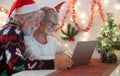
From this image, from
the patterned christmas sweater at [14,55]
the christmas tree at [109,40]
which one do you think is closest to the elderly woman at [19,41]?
the patterned christmas sweater at [14,55]

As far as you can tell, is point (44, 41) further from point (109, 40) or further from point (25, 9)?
point (109, 40)

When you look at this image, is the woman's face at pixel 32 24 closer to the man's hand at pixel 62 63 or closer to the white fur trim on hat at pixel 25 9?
the white fur trim on hat at pixel 25 9

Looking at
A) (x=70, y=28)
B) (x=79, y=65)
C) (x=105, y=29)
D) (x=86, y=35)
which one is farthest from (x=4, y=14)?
(x=79, y=65)

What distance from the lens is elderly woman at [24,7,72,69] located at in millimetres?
1777

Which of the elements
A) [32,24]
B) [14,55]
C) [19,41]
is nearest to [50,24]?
[32,24]

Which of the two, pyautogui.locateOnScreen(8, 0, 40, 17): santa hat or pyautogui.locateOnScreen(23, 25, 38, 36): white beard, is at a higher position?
pyautogui.locateOnScreen(8, 0, 40, 17): santa hat

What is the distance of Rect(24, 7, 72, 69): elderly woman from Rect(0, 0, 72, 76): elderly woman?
0.21 ft

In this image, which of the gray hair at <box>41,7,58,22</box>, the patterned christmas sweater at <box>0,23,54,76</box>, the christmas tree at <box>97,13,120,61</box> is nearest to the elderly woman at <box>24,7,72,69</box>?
the gray hair at <box>41,7,58,22</box>

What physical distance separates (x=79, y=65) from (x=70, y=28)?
1673 millimetres

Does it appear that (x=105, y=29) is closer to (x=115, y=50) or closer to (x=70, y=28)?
(x=115, y=50)

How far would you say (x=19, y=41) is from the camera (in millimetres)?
1642

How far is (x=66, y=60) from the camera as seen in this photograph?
5.42 ft

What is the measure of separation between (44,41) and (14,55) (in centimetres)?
39

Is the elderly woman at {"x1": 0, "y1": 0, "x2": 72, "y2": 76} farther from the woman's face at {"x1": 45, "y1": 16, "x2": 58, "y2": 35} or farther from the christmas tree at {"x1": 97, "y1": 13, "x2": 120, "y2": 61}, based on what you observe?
the christmas tree at {"x1": 97, "y1": 13, "x2": 120, "y2": 61}
